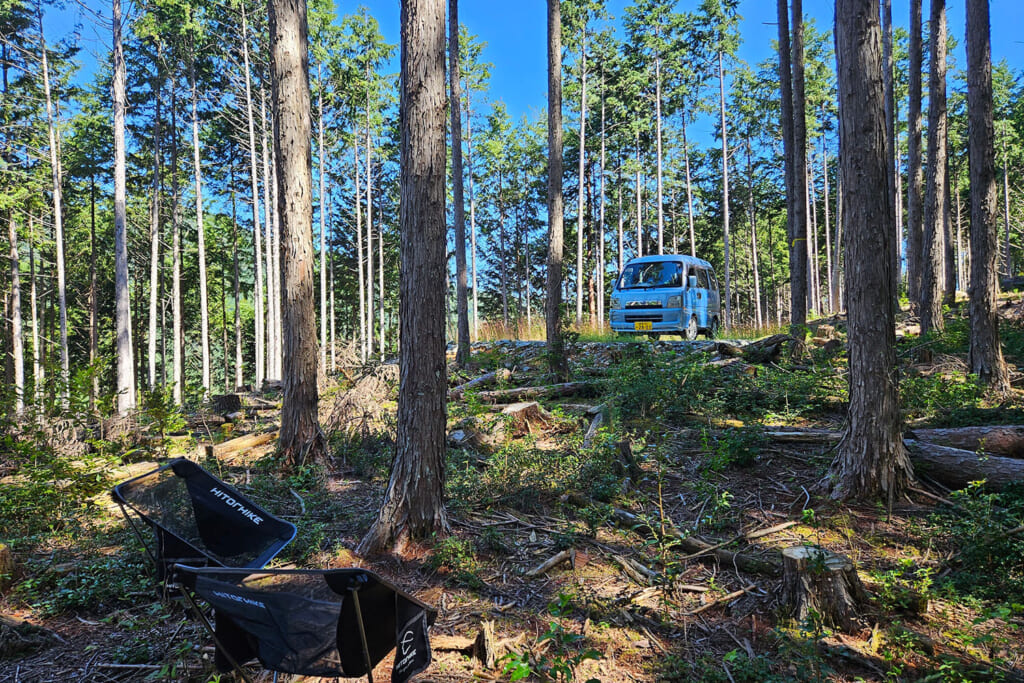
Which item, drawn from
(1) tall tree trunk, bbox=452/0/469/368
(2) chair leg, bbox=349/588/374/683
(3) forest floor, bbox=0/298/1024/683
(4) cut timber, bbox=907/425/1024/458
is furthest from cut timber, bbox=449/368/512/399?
(2) chair leg, bbox=349/588/374/683

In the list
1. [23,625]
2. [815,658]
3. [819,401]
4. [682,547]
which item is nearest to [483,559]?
[682,547]

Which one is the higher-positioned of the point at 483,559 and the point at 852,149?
the point at 852,149

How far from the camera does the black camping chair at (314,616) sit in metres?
1.91

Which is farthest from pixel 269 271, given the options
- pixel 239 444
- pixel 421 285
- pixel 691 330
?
pixel 421 285

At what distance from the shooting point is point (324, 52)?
70.8 ft

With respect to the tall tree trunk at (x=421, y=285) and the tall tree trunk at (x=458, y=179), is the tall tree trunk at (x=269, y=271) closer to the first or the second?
the tall tree trunk at (x=458, y=179)

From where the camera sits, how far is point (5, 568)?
389 centimetres

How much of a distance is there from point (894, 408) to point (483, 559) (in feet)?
12.1

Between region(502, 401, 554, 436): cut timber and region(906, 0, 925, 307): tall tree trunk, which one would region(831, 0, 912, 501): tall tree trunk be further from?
region(906, 0, 925, 307): tall tree trunk

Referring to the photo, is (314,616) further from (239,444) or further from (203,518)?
(239,444)

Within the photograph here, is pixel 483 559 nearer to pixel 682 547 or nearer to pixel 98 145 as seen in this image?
pixel 682 547

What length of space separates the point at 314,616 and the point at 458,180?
12706mm

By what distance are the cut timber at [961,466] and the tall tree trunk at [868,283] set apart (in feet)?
1.19

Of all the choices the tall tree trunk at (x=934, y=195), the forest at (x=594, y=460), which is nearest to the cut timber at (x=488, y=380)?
the forest at (x=594, y=460)
